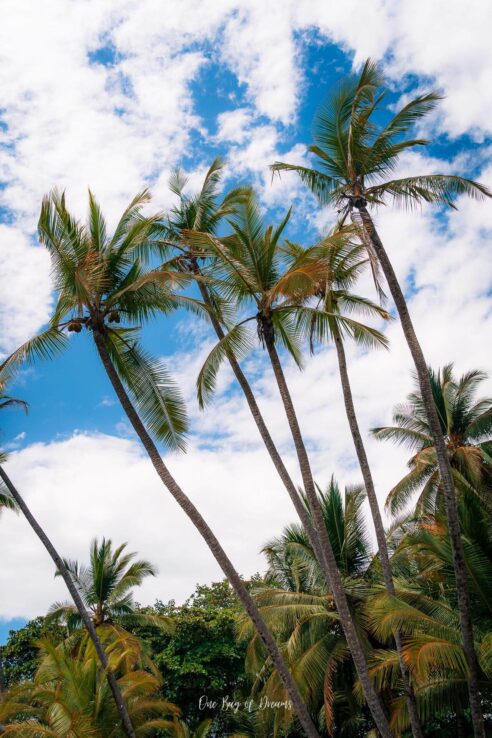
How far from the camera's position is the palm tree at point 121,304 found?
1110cm

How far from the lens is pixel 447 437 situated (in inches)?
810

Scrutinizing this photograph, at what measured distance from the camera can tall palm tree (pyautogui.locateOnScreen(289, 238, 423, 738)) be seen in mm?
11367

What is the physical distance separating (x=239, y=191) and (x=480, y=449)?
11.3 meters

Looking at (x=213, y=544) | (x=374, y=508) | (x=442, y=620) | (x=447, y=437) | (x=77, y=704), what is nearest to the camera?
(x=213, y=544)

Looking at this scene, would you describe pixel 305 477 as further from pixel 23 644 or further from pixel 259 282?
pixel 23 644

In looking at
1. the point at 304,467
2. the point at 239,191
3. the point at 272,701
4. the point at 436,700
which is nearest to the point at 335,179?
the point at 239,191

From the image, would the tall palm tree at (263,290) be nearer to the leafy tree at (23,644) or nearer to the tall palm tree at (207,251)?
the tall palm tree at (207,251)

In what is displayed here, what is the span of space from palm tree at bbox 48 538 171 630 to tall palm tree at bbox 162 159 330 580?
41.7 ft

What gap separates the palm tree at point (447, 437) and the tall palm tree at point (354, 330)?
6.40 meters

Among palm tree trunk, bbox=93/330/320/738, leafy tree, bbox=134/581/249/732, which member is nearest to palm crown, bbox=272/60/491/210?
palm tree trunk, bbox=93/330/320/738

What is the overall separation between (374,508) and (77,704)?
7.43 metres

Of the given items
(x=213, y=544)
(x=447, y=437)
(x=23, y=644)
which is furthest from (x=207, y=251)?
(x=23, y=644)

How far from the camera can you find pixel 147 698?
1419 cm

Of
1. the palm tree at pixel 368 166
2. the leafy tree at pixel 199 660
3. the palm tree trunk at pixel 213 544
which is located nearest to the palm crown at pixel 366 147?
the palm tree at pixel 368 166
